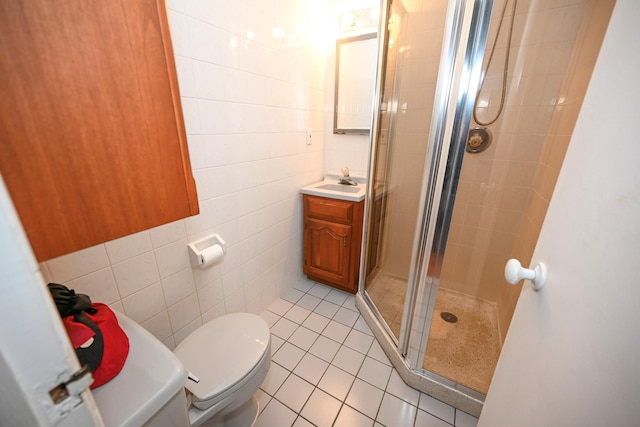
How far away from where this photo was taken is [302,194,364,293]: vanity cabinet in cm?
167

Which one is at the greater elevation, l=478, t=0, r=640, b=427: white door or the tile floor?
l=478, t=0, r=640, b=427: white door

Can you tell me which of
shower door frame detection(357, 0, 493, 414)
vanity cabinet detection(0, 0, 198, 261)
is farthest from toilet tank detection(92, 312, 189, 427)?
shower door frame detection(357, 0, 493, 414)

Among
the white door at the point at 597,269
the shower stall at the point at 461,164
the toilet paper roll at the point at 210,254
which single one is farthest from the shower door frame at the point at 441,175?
the toilet paper roll at the point at 210,254

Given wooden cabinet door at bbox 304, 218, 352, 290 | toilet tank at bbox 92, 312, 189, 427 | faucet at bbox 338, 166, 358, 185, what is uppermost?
faucet at bbox 338, 166, 358, 185

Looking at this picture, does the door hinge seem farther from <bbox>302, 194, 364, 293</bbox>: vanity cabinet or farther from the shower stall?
<bbox>302, 194, 364, 293</bbox>: vanity cabinet

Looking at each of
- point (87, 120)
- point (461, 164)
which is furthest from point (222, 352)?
point (461, 164)

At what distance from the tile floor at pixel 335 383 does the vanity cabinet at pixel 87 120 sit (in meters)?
1.17

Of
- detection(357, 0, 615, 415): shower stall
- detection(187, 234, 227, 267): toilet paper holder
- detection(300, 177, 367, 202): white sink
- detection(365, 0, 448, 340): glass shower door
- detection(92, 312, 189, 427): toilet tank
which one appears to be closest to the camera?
detection(92, 312, 189, 427): toilet tank

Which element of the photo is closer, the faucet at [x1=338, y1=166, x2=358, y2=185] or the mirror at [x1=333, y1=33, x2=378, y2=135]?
the mirror at [x1=333, y1=33, x2=378, y2=135]

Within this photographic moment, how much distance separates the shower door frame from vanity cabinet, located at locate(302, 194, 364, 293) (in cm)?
49

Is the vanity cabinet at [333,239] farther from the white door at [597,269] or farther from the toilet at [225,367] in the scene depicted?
the white door at [597,269]

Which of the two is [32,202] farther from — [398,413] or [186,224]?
[398,413]

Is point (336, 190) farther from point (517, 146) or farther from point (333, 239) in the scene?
point (517, 146)

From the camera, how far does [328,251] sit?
1829mm
